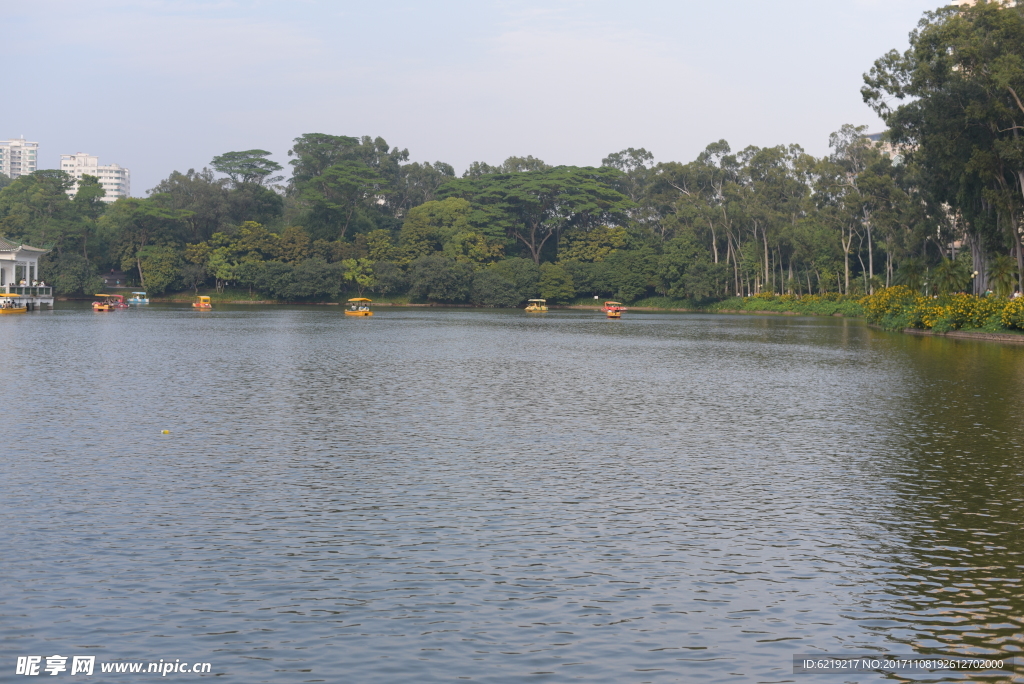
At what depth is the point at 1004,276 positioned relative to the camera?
2505 inches

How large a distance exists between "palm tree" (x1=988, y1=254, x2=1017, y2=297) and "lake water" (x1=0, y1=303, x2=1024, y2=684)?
3525cm

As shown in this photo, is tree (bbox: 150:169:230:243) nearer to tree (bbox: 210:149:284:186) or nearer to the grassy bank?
tree (bbox: 210:149:284:186)

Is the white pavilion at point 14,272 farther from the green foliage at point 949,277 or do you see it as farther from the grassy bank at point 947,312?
the green foliage at point 949,277

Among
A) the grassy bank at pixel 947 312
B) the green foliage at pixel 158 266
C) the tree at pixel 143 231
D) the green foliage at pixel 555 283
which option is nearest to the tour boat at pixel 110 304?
the green foliage at pixel 158 266

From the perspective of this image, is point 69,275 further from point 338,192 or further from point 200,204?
point 338,192

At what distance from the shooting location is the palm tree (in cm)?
6362

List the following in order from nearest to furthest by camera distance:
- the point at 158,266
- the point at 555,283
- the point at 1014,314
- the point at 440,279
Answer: the point at 1014,314
the point at 440,279
the point at 158,266
the point at 555,283

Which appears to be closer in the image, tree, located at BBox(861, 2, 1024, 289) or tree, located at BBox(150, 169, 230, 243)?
tree, located at BBox(861, 2, 1024, 289)

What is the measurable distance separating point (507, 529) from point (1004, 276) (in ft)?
194

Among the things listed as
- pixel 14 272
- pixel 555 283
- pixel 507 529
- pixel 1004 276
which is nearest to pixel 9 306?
pixel 14 272

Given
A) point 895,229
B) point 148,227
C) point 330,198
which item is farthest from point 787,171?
point 148,227

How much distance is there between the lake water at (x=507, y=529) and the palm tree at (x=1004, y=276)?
3525 cm

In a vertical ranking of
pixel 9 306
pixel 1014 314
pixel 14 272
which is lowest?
pixel 1014 314

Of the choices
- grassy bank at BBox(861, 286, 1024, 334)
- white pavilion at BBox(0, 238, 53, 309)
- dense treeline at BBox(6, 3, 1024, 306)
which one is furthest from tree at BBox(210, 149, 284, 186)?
grassy bank at BBox(861, 286, 1024, 334)
